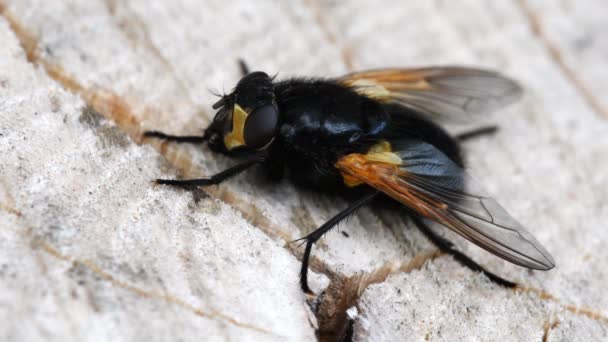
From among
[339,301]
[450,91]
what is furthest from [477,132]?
[339,301]

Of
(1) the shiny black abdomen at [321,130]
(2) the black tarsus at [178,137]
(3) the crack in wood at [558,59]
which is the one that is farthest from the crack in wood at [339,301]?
(3) the crack in wood at [558,59]

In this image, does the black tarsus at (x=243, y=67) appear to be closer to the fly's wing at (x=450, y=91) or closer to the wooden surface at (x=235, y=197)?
the wooden surface at (x=235, y=197)

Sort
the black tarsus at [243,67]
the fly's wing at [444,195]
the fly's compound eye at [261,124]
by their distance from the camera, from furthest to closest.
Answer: the black tarsus at [243,67]
the fly's compound eye at [261,124]
the fly's wing at [444,195]

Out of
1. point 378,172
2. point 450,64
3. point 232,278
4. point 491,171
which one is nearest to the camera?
point 232,278

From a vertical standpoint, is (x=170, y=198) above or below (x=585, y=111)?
above

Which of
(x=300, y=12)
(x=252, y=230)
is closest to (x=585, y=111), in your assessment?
(x=300, y=12)

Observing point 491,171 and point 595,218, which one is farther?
point 491,171

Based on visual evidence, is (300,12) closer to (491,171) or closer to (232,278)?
(491,171)
